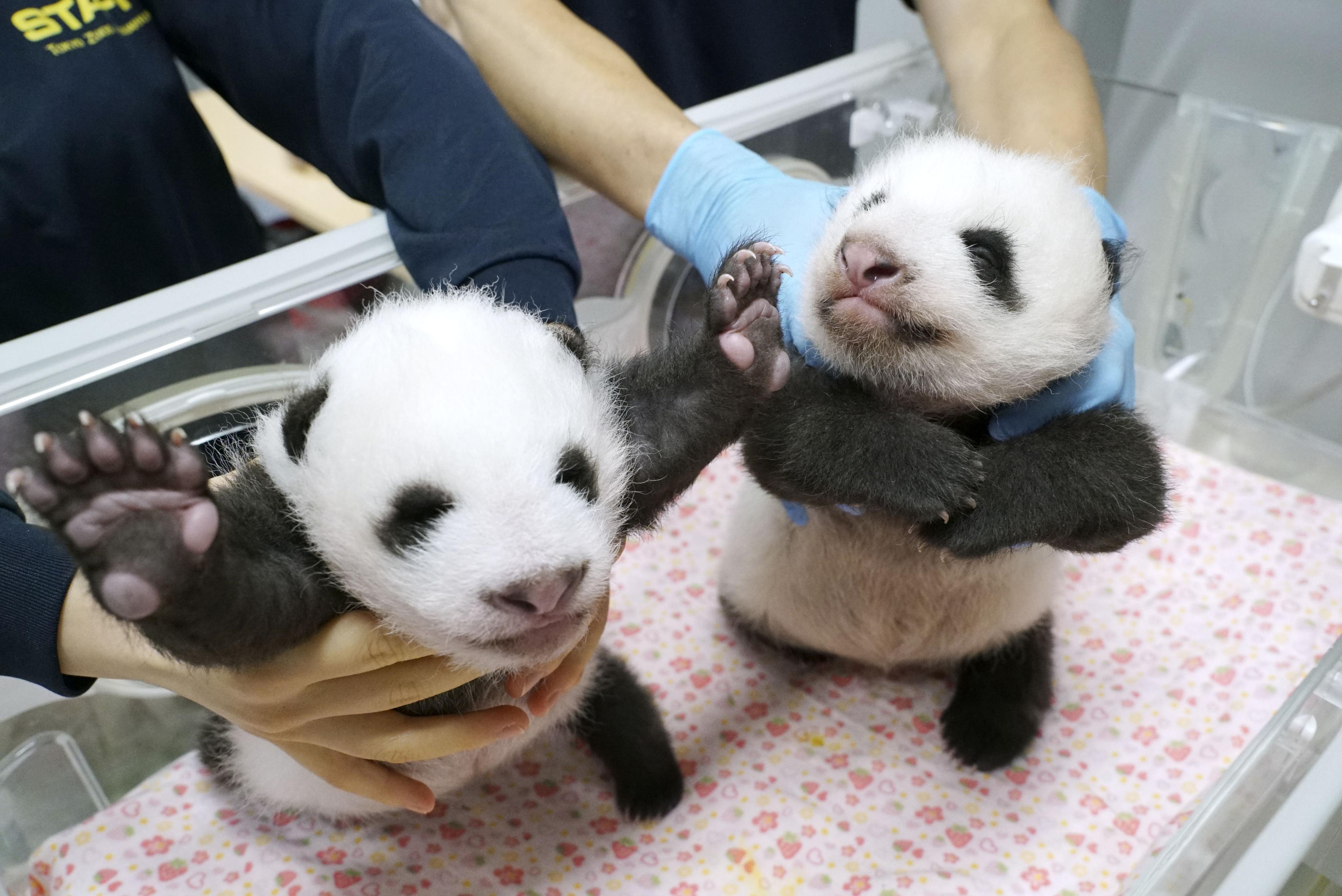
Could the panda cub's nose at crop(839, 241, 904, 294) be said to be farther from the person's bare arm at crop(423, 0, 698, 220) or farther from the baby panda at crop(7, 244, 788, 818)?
the person's bare arm at crop(423, 0, 698, 220)

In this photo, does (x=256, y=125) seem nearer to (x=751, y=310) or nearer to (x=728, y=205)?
(x=728, y=205)

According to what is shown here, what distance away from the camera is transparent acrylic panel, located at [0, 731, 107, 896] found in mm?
1573

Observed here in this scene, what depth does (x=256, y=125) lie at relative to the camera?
1951mm

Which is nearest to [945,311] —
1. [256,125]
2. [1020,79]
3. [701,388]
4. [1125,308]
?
[701,388]

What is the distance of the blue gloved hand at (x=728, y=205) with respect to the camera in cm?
158

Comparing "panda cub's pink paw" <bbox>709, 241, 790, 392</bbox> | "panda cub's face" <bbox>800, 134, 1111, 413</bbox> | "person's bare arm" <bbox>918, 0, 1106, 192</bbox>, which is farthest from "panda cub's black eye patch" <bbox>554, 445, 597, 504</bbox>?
"person's bare arm" <bbox>918, 0, 1106, 192</bbox>

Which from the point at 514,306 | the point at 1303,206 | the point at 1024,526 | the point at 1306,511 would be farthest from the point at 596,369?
the point at 1303,206

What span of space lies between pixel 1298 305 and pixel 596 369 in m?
1.50

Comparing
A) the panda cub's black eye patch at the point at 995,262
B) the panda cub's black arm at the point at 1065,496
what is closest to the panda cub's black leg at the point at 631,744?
the panda cub's black arm at the point at 1065,496

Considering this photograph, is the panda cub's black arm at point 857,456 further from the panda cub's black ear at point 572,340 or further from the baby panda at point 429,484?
the panda cub's black ear at point 572,340

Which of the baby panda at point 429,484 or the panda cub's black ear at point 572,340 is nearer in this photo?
the baby panda at point 429,484

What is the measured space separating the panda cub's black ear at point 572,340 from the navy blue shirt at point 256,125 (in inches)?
14.3

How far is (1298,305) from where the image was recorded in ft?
6.12

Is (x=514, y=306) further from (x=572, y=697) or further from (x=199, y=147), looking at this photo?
(x=199, y=147)
